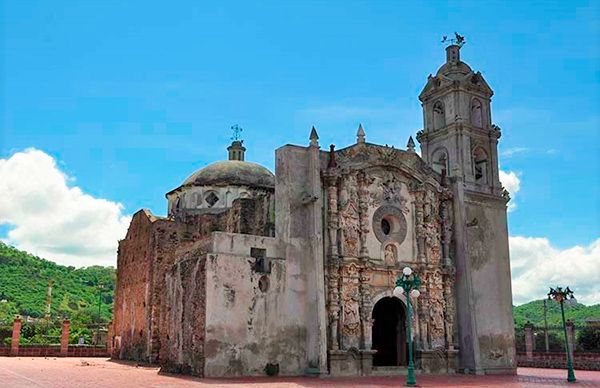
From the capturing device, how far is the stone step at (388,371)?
80.8 feet

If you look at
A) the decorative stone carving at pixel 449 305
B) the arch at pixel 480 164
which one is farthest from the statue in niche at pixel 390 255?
the arch at pixel 480 164

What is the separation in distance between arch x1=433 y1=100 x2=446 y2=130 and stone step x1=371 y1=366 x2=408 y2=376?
12.4 meters

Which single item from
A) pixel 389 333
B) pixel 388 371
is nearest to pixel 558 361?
pixel 389 333

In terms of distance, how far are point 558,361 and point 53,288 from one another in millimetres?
72841

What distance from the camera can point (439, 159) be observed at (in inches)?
1241

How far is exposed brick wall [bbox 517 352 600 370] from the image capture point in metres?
31.3

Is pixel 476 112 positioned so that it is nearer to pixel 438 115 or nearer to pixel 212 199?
pixel 438 115

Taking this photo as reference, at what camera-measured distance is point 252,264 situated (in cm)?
2322

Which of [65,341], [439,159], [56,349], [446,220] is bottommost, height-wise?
[56,349]

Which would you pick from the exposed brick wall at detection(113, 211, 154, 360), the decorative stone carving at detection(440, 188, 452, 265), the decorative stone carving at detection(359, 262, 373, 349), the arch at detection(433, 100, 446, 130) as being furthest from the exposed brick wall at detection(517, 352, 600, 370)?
the exposed brick wall at detection(113, 211, 154, 360)

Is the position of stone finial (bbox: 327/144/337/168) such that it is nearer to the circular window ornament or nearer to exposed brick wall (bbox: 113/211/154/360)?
the circular window ornament

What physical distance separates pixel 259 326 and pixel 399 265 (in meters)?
6.89

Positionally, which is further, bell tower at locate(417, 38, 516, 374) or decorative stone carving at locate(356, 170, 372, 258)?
bell tower at locate(417, 38, 516, 374)

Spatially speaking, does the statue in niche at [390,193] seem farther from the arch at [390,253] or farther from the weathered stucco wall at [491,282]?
the weathered stucco wall at [491,282]
